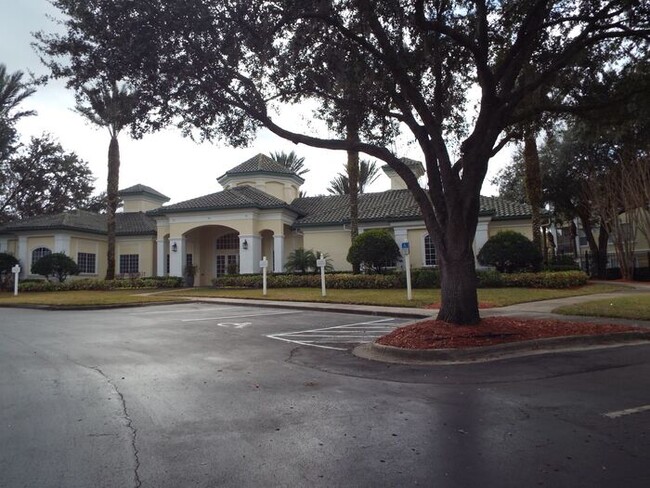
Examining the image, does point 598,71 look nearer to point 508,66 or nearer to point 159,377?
point 508,66

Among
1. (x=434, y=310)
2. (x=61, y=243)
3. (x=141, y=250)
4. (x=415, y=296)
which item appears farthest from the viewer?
(x=141, y=250)

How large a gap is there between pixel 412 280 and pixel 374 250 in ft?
9.33

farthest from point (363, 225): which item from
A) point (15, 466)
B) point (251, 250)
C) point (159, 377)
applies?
point (15, 466)

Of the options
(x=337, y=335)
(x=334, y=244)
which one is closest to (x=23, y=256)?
(x=334, y=244)

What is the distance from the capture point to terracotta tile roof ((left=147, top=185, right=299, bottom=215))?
103 feet

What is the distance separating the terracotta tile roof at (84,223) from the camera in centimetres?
3522

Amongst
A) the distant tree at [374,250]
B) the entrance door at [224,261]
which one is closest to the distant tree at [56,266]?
the entrance door at [224,261]

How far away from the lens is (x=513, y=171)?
133ft

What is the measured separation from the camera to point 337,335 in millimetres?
11930

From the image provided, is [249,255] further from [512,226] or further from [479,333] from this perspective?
[479,333]

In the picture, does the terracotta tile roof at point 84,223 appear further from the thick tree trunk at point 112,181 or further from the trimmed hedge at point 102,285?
the trimmed hedge at point 102,285

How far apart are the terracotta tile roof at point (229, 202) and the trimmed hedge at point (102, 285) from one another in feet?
15.3

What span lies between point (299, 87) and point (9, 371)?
8355 millimetres

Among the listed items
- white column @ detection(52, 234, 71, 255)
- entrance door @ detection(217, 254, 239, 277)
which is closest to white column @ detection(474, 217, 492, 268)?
entrance door @ detection(217, 254, 239, 277)
